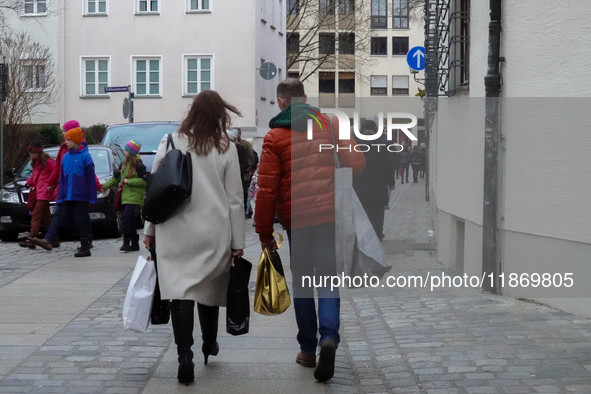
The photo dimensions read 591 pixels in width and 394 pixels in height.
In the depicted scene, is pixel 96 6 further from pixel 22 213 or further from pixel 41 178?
pixel 41 178

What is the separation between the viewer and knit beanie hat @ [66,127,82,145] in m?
11.7

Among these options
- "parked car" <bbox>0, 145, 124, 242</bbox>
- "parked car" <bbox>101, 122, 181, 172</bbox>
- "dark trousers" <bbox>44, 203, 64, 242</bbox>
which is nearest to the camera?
"dark trousers" <bbox>44, 203, 64, 242</bbox>

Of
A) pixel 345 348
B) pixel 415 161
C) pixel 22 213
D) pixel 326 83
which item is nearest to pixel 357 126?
pixel 345 348

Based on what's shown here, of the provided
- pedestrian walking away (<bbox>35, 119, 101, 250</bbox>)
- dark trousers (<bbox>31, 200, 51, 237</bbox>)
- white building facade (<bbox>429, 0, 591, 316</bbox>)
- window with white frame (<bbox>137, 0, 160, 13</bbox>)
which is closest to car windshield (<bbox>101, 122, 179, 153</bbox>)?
dark trousers (<bbox>31, 200, 51, 237</bbox>)

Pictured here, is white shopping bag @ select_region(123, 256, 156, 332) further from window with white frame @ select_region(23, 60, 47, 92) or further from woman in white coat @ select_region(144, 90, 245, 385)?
window with white frame @ select_region(23, 60, 47, 92)

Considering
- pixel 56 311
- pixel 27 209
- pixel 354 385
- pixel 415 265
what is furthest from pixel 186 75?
pixel 354 385

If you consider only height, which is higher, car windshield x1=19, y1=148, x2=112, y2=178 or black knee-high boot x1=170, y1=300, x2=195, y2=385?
car windshield x1=19, y1=148, x2=112, y2=178

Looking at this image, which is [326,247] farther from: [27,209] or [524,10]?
[27,209]

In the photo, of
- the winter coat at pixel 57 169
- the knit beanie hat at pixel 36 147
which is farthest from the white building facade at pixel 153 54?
the winter coat at pixel 57 169

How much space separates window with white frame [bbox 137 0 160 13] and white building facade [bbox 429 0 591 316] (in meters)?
30.2

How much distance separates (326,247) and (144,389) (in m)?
1.34

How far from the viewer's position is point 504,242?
8117mm

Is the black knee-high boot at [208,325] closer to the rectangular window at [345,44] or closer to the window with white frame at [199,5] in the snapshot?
the window with white frame at [199,5]

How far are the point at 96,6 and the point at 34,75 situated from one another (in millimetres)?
12480
